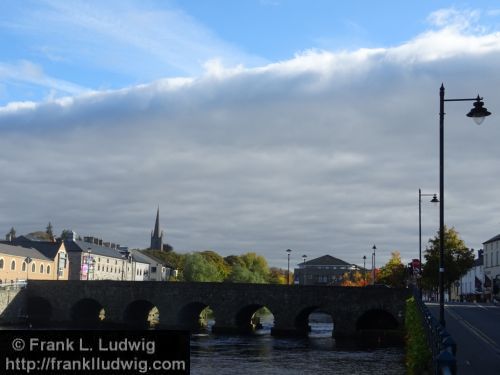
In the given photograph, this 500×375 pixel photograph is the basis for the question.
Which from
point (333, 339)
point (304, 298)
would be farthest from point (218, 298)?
point (333, 339)

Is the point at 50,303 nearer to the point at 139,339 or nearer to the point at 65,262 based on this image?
the point at 65,262

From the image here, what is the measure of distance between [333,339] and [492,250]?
54246 mm

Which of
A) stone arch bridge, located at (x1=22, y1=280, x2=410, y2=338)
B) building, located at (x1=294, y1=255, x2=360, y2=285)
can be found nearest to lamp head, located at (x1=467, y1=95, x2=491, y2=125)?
stone arch bridge, located at (x1=22, y1=280, x2=410, y2=338)

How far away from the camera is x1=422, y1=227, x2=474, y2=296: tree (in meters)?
84.5

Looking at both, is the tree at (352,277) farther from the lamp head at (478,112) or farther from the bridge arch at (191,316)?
the lamp head at (478,112)

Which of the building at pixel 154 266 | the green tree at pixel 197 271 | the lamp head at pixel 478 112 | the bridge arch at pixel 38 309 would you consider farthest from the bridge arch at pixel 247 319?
the building at pixel 154 266

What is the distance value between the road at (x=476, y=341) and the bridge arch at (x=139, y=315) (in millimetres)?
48542

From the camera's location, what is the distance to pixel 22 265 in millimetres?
100438

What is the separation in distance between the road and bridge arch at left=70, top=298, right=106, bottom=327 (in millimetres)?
55028

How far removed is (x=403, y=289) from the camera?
68812 mm

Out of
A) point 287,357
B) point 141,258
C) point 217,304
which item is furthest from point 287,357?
point 141,258

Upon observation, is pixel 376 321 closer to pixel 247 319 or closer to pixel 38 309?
pixel 247 319

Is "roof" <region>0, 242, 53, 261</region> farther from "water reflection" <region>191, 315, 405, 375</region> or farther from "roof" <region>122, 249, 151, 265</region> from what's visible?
"water reflection" <region>191, 315, 405, 375</region>

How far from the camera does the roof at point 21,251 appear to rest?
318 ft
